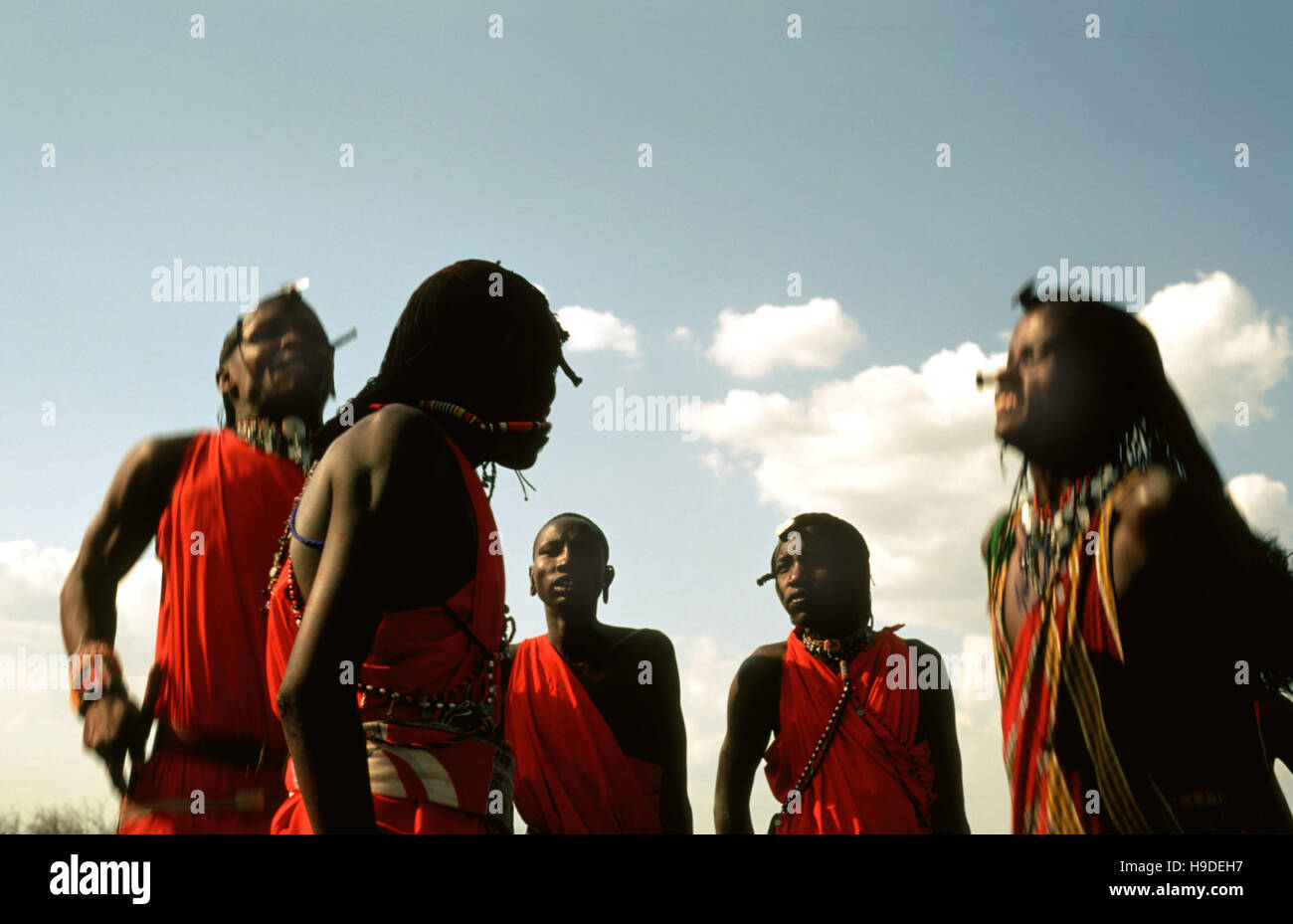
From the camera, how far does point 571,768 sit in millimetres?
6398

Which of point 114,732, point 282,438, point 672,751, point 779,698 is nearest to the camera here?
point 114,732

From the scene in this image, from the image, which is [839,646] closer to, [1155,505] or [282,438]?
[282,438]

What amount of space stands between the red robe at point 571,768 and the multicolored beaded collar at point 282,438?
2782 mm

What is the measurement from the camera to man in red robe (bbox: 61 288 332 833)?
3.62 metres

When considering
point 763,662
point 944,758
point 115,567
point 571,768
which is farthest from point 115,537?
point 944,758

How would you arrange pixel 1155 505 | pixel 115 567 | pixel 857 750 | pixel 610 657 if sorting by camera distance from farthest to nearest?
pixel 610 657
pixel 857 750
pixel 115 567
pixel 1155 505

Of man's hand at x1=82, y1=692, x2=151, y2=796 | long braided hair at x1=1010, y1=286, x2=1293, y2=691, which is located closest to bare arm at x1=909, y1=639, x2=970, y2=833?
long braided hair at x1=1010, y1=286, x2=1293, y2=691

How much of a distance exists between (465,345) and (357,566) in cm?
58

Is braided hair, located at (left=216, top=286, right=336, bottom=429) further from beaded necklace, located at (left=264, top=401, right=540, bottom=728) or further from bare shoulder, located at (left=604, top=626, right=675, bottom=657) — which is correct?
bare shoulder, located at (left=604, top=626, right=675, bottom=657)

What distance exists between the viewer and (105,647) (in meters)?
3.79

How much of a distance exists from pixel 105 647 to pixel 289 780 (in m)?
1.82

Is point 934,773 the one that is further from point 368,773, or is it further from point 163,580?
point 368,773

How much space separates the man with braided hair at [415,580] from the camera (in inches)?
80.0
